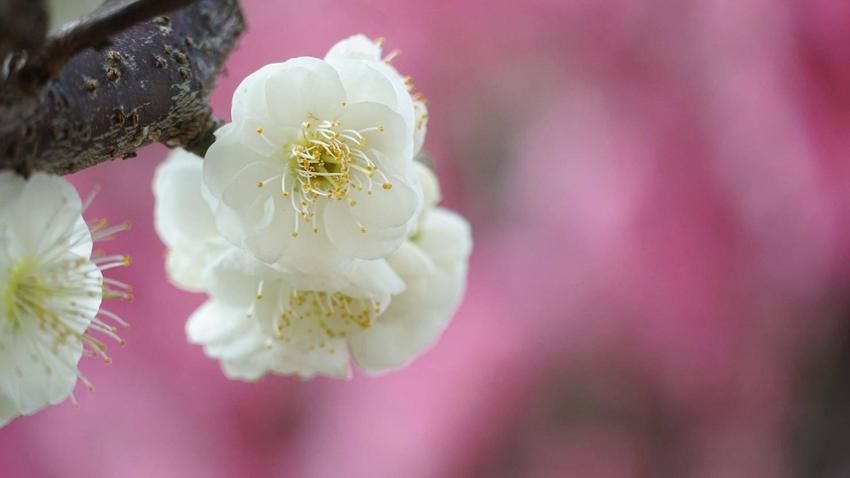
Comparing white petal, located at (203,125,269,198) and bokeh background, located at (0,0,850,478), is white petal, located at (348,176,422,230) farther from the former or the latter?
bokeh background, located at (0,0,850,478)

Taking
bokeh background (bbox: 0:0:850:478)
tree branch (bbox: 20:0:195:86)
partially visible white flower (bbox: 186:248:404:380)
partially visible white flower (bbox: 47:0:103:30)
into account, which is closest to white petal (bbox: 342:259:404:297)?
partially visible white flower (bbox: 186:248:404:380)

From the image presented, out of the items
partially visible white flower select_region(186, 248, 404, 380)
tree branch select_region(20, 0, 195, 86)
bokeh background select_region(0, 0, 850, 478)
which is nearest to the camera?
tree branch select_region(20, 0, 195, 86)

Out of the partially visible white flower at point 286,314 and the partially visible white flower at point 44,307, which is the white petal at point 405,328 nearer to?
the partially visible white flower at point 286,314

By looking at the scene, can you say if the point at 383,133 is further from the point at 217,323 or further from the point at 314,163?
the point at 217,323

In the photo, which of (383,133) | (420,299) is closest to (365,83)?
(383,133)

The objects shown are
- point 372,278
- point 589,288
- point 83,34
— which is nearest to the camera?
point 83,34
